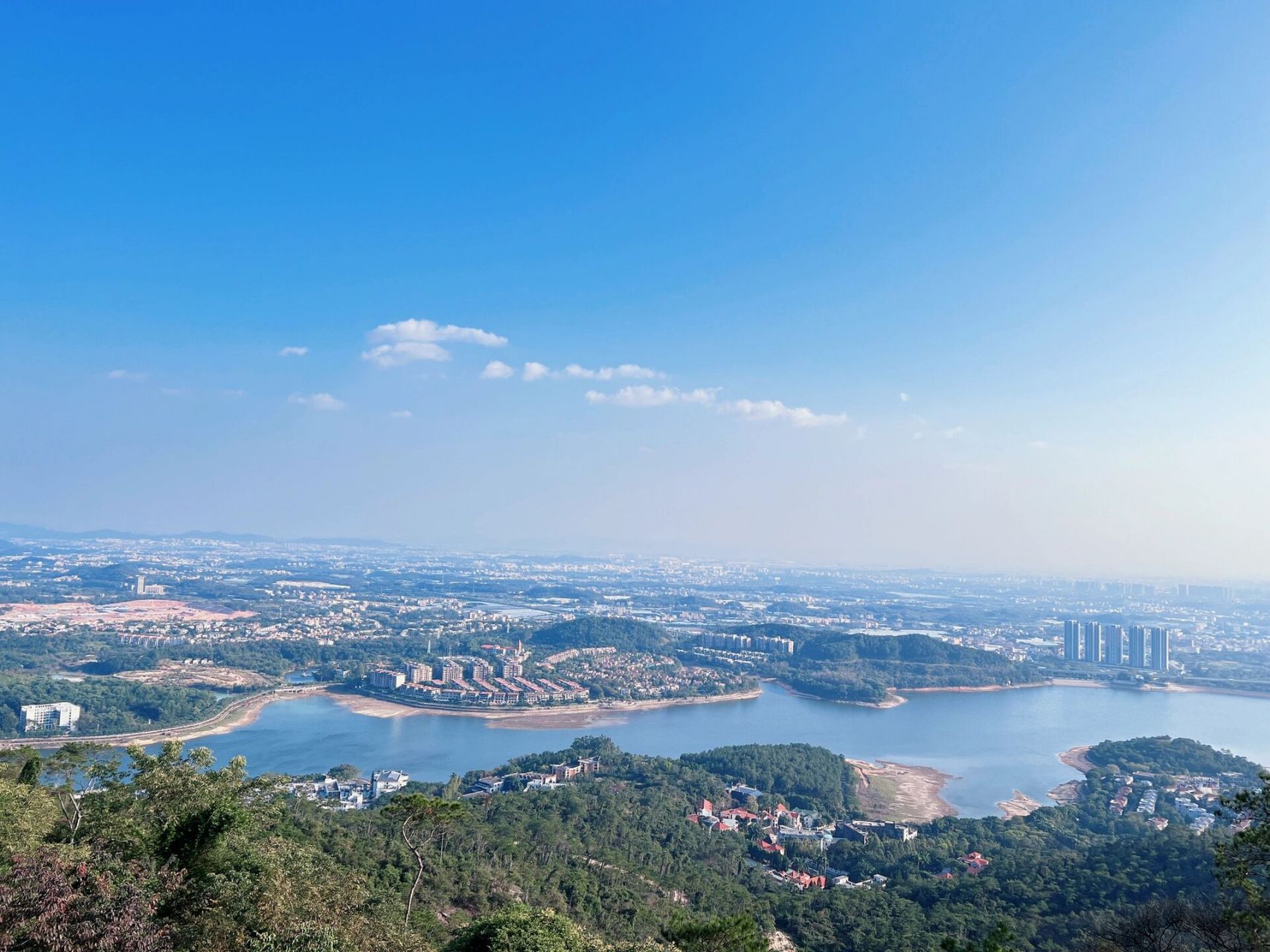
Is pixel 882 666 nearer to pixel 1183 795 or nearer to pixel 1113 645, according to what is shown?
pixel 1113 645

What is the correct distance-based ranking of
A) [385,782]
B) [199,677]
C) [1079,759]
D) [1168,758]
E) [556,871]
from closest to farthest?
[556,871]
[385,782]
[1168,758]
[1079,759]
[199,677]

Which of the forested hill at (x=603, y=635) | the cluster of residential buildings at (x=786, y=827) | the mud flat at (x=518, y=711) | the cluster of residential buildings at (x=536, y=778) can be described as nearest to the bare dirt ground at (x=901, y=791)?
the cluster of residential buildings at (x=786, y=827)

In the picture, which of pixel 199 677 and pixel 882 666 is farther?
pixel 882 666

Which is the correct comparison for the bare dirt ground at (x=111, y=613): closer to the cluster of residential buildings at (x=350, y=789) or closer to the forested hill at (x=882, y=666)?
the cluster of residential buildings at (x=350, y=789)

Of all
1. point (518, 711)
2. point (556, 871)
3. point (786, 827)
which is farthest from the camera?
point (518, 711)

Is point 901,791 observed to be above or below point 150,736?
above

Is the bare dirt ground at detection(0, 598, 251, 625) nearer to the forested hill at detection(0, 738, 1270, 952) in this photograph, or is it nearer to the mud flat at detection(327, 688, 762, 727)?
the mud flat at detection(327, 688, 762, 727)

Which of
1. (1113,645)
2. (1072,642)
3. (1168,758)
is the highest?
(1113,645)

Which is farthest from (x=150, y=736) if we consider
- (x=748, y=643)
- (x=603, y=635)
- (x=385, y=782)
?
(x=748, y=643)
